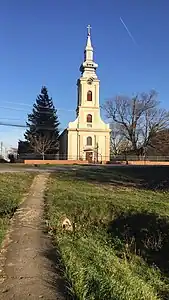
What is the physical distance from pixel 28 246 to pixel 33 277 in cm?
203

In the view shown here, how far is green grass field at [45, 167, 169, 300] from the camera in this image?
557cm

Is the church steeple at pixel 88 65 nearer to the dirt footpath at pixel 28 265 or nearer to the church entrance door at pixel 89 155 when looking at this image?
the church entrance door at pixel 89 155

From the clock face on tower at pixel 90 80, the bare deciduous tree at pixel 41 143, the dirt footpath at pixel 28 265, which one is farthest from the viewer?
the clock face on tower at pixel 90 80

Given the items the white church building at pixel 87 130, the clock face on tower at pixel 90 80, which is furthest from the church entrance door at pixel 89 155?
the clock face on tower at pixel 90 80

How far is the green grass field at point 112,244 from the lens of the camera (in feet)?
18.3

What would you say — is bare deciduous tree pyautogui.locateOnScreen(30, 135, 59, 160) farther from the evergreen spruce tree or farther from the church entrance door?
the church entrance door

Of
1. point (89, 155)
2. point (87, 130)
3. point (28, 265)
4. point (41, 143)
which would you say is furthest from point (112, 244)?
point (87, 130)

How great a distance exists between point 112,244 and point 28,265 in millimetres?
4377

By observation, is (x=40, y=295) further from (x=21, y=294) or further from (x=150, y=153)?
(x=150, y=153)

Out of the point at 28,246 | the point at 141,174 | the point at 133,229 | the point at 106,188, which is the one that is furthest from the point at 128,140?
the point at 28,246

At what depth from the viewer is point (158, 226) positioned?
12.0m

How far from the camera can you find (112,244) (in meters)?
10.5

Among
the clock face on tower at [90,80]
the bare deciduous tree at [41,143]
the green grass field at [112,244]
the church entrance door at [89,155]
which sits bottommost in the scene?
the green grass field at [112,244]

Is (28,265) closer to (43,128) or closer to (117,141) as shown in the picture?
(43,128)
